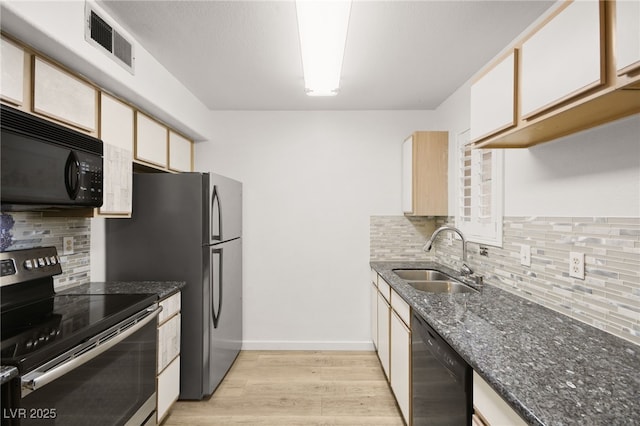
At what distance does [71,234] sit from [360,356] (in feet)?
8.64

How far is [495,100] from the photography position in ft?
5.08

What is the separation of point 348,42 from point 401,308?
5.68ft

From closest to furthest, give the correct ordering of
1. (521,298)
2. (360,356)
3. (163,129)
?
1. (521,298)
2. (163,129)
3. (360,356)

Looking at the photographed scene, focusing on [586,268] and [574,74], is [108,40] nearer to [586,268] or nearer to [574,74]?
[574,74]

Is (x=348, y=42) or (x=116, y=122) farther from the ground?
(x=348, y=42)

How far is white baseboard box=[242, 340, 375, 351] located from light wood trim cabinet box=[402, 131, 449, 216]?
150 centimetres

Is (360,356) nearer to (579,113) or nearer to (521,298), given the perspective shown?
(521,298)

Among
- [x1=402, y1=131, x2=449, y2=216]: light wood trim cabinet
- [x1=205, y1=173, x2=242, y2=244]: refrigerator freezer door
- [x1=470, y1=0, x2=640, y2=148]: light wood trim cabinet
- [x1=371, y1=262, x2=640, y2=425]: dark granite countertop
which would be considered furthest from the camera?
[x1=402, y1=131, x2=449, y2=216]: light wood trim cabinet

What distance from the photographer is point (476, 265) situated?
237 cm

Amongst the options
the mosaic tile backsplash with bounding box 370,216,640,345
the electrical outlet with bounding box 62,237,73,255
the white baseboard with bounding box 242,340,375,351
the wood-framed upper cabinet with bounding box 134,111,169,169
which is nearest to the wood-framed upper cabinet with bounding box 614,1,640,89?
the mosaic tile backsplash with bounding box 370,216,640,345

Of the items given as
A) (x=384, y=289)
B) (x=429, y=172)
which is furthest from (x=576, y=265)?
(x=429, y=172)

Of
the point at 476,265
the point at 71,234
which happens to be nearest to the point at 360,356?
the point at 476,265

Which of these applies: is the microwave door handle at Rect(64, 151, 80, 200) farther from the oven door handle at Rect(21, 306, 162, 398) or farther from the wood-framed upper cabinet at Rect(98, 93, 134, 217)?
the oven door handle at Rect(21, 306, 162, 398)

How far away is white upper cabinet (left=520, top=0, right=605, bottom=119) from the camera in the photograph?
0.99m
